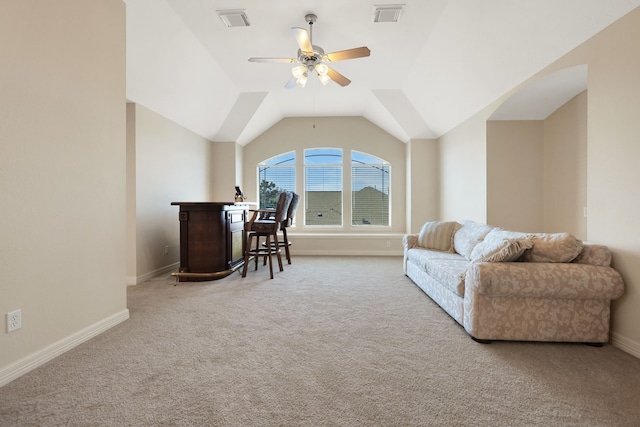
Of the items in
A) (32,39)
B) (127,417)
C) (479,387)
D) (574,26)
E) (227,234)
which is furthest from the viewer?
(227,234)

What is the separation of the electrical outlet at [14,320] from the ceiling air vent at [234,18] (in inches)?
120

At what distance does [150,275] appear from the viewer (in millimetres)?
4070

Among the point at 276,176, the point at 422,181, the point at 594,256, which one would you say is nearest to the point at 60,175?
the point at 594,256

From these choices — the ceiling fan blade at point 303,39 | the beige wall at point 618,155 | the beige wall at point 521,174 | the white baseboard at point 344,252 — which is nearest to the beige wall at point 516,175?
the beige wall at point 521,174

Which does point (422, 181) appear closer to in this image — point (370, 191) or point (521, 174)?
point (370, 191)

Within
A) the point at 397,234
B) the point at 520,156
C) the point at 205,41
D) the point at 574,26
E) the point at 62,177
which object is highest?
the point at 205,41

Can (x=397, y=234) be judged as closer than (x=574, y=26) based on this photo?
No

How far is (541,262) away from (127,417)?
9.10 ft

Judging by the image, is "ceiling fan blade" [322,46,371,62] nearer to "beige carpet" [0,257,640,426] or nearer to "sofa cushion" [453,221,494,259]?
"sofa cushion" [453,221,494,259]

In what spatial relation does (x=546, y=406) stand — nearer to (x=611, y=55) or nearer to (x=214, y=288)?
(x=611, y=55)

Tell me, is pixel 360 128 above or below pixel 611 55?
above

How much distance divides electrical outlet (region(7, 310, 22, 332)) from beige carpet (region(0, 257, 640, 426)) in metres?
0.29

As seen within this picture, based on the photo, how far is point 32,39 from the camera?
1821 mm

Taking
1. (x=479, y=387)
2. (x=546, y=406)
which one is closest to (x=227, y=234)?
(x=479, y=387)
